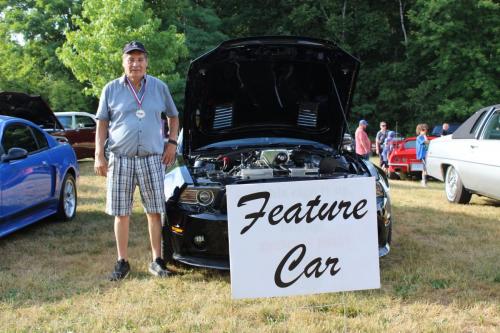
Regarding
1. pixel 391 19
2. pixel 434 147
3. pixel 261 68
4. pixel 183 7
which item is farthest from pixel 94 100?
pixel 261 68

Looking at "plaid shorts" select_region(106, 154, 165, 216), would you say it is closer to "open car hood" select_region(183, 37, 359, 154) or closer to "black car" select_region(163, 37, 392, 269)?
"black car" select_region(163, 37, 392, 269)

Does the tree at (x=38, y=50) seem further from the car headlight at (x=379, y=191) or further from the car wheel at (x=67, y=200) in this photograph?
the car headlight at (x=379, y=191)

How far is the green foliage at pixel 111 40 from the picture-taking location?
19016mm

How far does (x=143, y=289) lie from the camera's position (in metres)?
3.85

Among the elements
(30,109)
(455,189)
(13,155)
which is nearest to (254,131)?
(13,155)

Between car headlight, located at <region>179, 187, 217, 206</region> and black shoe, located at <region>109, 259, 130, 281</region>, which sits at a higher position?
car headlight, located at <region>179, 187, 217, 206</region>

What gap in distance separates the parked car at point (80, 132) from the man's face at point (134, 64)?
35.2 ft

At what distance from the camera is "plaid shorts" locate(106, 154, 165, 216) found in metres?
4.05

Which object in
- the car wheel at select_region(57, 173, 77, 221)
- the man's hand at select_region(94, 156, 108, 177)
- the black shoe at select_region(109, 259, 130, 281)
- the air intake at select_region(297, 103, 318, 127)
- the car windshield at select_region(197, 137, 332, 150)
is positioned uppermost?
the air intake at select_region(297, 103, 318, 127)

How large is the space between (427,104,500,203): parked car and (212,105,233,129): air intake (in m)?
3.63

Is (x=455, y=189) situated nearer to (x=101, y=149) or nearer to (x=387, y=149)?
(x=387, y=149)

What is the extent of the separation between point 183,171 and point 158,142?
0.36 meters

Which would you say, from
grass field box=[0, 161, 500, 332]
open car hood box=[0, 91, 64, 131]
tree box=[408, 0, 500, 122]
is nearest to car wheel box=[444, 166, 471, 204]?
grass field box=[0, 161, 500, 332]

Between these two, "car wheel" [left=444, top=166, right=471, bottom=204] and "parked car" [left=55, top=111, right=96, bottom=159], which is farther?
"parked car" [left=55, top=111, right=96, bottom=159]
